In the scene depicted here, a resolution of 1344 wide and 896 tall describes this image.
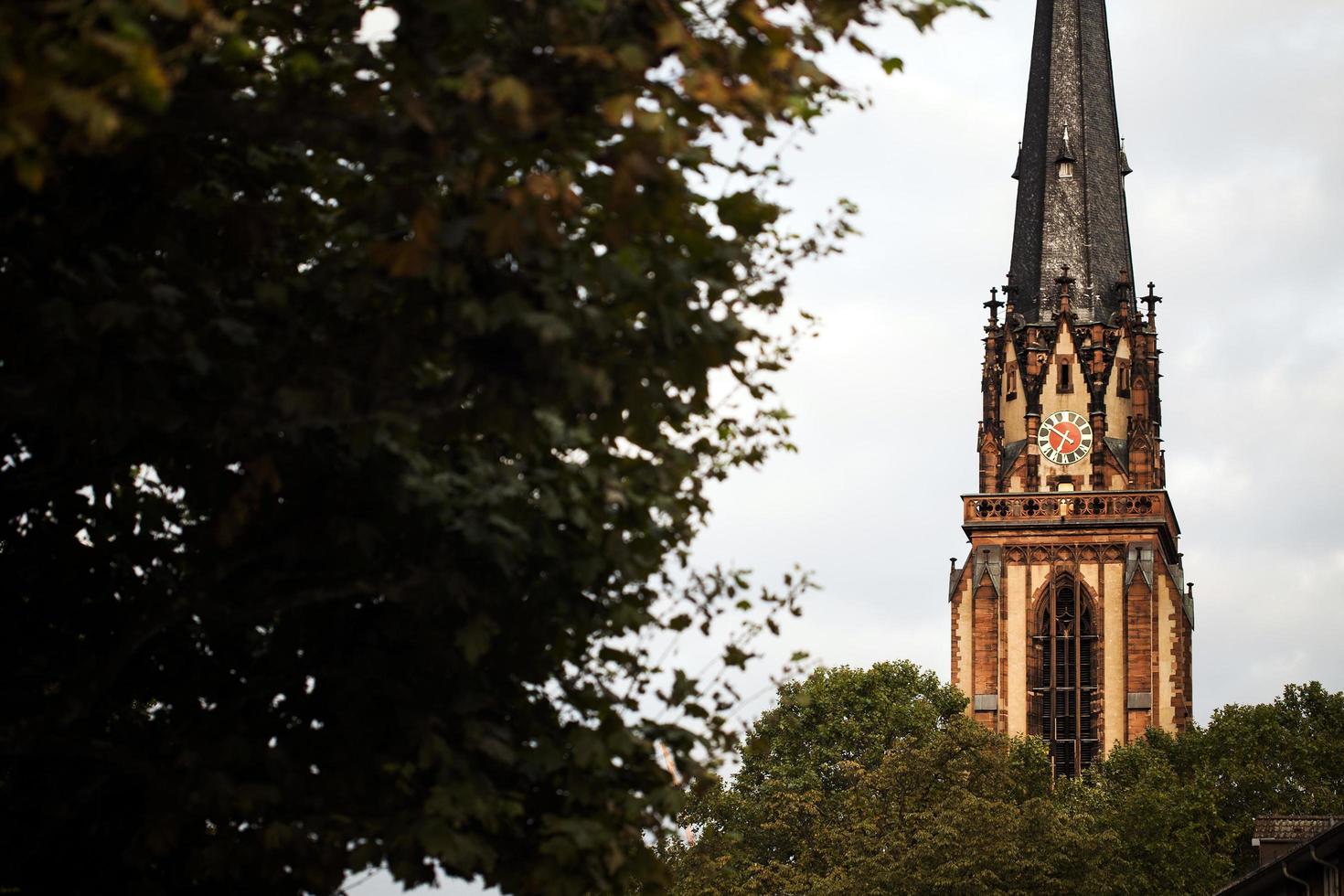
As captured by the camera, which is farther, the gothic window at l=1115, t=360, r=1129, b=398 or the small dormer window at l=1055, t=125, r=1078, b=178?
the small dormer window at l=1055, t=125, r=1078, b=178

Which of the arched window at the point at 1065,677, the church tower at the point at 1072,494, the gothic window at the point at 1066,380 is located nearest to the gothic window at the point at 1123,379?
the church tower at the point at 1072,494

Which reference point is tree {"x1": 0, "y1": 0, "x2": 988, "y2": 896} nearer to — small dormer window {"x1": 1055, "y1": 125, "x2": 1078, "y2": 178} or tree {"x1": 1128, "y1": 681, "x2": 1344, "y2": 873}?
tree {"x1": 1128, "y1": 681, "x2": 1344, "y2": 873}

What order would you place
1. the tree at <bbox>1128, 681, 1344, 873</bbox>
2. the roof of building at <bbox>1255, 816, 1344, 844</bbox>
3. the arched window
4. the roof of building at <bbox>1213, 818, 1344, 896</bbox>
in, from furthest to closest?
the arched window < the tree at <bbox>1128, 681, 1344, 873</bbox> < the roof of building at <bbox>1255, 816, 1344, 844</bbox> < the roof of building at <bbox>1213, 818, 1344, 896</bbox>

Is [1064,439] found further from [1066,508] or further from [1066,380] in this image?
[1066,508]

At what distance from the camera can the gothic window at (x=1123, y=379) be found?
90.6m

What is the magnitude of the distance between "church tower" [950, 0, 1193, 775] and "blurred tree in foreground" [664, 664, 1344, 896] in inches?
163

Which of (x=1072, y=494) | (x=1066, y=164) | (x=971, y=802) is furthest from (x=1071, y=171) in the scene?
(x=971, y=802)

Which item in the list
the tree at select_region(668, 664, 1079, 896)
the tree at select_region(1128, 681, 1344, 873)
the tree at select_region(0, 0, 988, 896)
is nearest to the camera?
the tree at select_region(0, 0, 988, 896)

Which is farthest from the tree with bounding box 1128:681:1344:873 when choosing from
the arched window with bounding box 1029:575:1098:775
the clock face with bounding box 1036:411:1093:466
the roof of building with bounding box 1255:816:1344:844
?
the roof of building with bounding box 1255:816:1344:844

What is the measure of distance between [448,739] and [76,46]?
4375 millimetres

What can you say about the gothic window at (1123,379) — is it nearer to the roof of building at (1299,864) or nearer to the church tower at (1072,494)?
the church tower at (1072,494)

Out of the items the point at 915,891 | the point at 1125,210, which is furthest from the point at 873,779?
the point at 1125,210

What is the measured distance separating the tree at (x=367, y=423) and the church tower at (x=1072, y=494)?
244ft

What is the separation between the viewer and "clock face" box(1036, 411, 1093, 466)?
89688 mm
